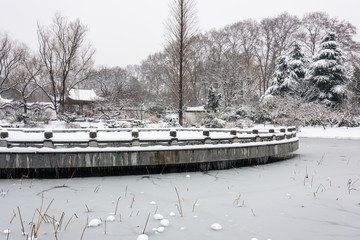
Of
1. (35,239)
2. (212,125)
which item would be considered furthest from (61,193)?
(212,125)

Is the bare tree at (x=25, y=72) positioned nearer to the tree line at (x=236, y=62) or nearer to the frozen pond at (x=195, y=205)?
the tree line at (x=236, y=62)

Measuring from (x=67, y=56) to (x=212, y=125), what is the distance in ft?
71.6

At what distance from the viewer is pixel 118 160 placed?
958cm

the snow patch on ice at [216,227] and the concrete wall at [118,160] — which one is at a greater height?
the concrete wall at [118,160]

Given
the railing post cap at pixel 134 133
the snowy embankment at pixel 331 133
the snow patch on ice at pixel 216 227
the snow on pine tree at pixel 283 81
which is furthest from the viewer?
the snow on pine tree at pixel 283 81

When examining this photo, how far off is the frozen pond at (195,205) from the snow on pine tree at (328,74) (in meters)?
22.5

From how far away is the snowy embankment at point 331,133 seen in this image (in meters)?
24.8

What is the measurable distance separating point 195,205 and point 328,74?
30321 millimetres

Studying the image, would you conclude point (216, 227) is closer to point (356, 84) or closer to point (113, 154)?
point (113, 154)

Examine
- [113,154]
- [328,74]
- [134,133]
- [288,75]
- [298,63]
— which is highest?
[298,63]

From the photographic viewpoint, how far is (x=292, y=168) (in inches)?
452

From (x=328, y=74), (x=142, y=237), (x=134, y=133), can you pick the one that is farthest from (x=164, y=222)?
(x=328, y=74)

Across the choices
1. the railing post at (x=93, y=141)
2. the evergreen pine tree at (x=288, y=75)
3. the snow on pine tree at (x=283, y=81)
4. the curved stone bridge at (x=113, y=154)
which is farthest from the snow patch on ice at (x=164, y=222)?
the evergreen pine tree at (x=288, y=75)

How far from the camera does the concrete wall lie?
358 inches
